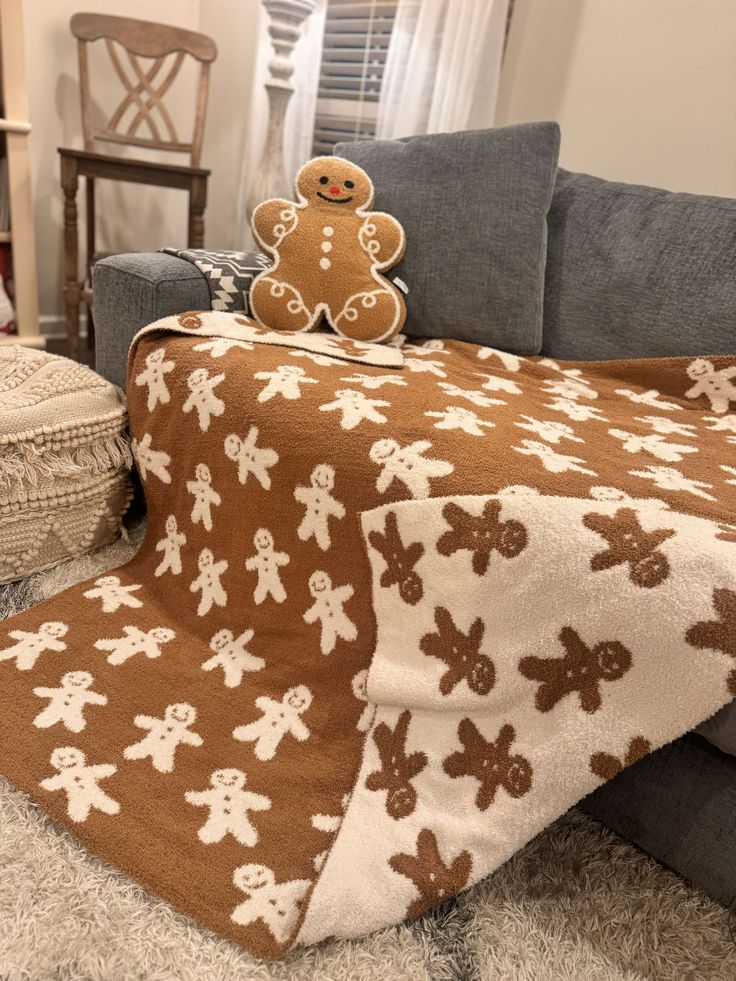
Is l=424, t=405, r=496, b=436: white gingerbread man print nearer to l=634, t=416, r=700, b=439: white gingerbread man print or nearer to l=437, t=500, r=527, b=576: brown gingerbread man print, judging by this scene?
l=437, t=500, r=527, b=576: brown gingerbread man print

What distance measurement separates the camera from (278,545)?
1.15m

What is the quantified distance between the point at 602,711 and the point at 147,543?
2.97ft

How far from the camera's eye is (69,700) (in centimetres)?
104

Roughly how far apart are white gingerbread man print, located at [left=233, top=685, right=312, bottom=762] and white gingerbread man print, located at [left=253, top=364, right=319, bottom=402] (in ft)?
1.53

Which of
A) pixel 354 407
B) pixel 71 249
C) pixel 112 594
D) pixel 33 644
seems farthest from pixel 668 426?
pixel 71 249

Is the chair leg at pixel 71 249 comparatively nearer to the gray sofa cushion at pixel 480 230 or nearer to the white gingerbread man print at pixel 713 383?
the gray sofa cushion at pixel 480 230

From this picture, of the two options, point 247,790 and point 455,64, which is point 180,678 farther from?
point 455,64

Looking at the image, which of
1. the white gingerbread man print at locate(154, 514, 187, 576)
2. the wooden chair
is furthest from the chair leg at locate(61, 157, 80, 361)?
the white gingerbread man print at locate(154, 514, 187, 576)

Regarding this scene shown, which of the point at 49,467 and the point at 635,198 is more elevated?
the point at 635,198

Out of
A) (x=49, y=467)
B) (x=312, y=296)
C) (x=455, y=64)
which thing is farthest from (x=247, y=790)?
(x=455, y=64)

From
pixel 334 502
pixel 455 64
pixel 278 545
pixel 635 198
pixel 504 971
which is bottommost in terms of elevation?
pixel 504 971

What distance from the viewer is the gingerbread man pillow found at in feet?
5.03

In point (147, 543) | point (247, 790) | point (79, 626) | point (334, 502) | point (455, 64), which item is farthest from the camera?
point (455, 64)

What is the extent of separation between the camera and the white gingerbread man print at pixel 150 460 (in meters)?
1.32
